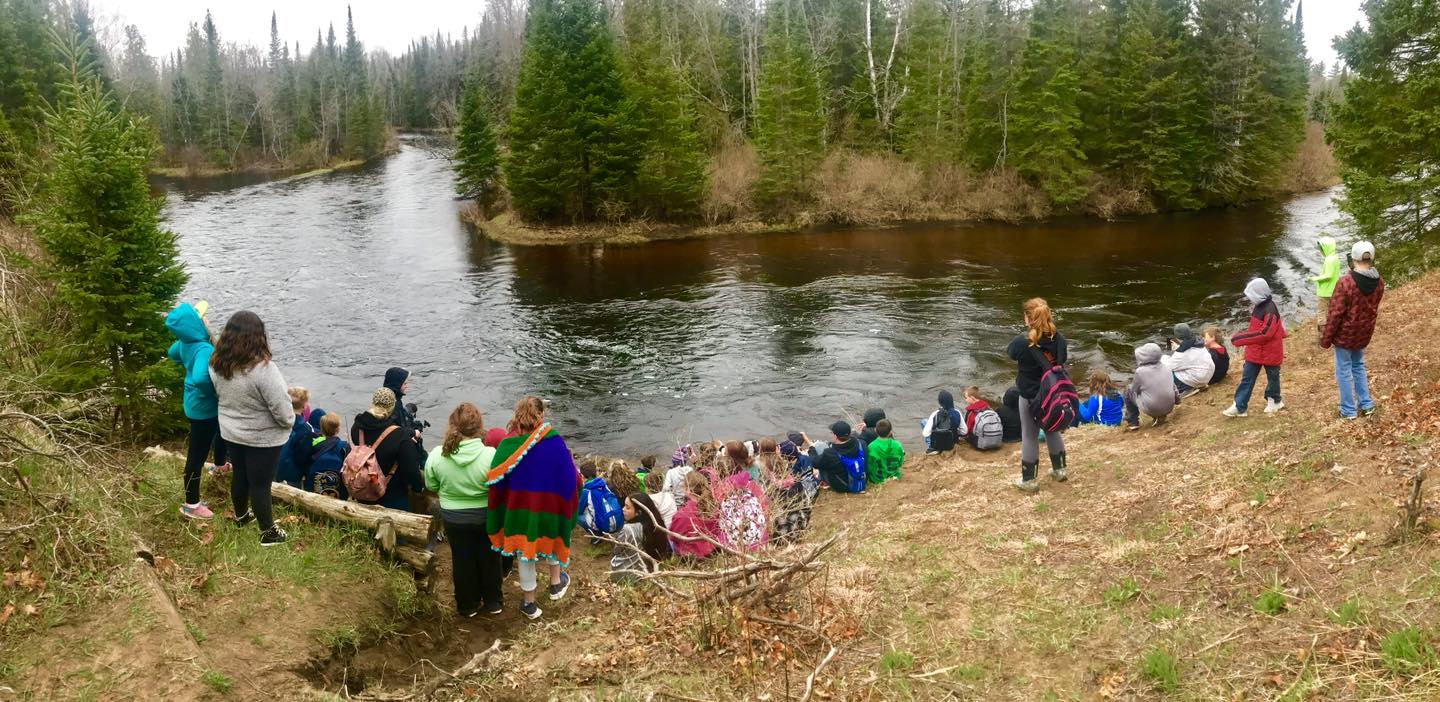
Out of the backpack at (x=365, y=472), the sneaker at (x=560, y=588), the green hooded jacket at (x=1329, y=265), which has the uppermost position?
the green hooded jacket at (x=1329, y=265)

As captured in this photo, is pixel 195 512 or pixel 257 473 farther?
pixel 195 512

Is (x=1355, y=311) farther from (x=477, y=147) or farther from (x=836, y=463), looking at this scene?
(x=477, y=147)

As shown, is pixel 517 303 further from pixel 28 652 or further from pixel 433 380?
pixel 28 652

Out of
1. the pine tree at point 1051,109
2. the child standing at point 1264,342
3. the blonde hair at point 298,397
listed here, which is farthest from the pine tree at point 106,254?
the pine tree at point 1051,109

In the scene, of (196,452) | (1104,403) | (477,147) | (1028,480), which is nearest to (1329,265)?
(1104,403)

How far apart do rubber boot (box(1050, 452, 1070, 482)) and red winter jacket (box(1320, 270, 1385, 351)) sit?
9.27ft

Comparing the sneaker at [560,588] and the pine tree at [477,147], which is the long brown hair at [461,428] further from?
the pine tree at [477,147]

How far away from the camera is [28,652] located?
208 inches

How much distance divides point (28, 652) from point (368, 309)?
2307cm

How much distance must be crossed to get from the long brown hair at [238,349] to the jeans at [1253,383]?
10.8 meters

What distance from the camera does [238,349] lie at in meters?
6.94

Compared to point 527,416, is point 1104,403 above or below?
below

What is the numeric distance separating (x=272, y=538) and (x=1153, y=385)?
1073cm

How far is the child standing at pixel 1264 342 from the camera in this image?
1024cm
